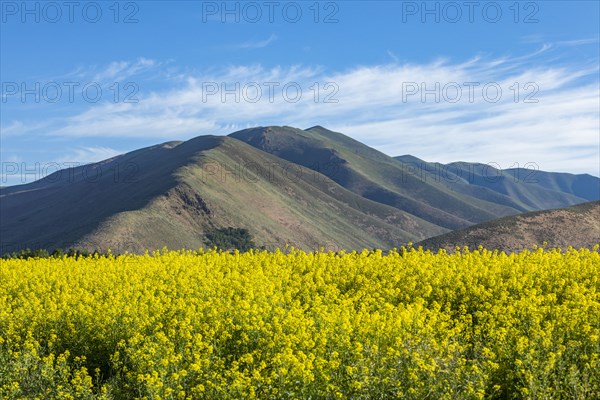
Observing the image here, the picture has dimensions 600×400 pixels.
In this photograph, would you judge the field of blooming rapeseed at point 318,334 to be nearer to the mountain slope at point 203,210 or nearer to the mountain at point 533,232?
the mountain at point 533,232

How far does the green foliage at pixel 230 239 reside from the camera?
323 feet

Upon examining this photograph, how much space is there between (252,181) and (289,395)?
13372cm

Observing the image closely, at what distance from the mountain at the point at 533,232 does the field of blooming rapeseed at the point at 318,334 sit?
30.8 m

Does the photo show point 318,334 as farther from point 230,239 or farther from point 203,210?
point 203,210

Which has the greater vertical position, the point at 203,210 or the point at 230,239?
the point at 203,210

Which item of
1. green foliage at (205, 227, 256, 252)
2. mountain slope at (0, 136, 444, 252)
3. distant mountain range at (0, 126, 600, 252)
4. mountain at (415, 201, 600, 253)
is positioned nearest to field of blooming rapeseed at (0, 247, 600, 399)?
mountain at (415, 201, 600, 253)

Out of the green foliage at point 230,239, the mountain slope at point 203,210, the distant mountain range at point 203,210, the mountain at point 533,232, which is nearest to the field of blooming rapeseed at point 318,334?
the mountain at point 533,232

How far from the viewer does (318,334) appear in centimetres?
984

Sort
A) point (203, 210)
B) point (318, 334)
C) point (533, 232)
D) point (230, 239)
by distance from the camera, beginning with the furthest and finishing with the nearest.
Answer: point (203, 210), point (230, 239), point (533, 232), point (318, 334)

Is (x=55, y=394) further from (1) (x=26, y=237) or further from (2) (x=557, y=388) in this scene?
(1) (x=26, y=237)

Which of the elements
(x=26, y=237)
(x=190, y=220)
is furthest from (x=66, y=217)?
(x=190, y=220)

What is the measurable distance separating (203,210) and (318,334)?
328ft

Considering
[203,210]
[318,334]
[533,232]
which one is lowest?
[533,232]

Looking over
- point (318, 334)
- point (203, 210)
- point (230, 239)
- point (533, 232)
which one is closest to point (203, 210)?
point (203, 210)
